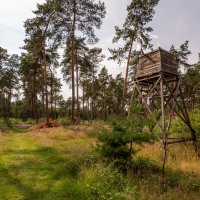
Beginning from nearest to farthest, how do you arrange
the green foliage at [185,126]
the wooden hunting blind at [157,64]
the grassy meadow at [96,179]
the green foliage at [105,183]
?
the green foliage at [105,183] < the grassy meadow at [96,179] < the wooden hunting blind at [157,64] < the green foliage at [185,126]

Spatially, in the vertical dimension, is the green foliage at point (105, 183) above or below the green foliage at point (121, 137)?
below

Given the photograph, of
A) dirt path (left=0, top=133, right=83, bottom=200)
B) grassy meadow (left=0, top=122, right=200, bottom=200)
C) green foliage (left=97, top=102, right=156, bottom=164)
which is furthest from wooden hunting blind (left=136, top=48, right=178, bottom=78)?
dirt path (left=0, top=133, right=83, bottom=200)

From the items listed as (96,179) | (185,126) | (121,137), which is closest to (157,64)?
(185,126)

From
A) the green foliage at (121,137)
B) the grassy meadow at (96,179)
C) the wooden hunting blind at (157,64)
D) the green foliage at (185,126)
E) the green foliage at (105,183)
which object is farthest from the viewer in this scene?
the green foliage at (185,126)

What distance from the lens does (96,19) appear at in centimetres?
2698

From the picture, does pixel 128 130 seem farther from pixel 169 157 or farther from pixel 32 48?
pixel 32 48

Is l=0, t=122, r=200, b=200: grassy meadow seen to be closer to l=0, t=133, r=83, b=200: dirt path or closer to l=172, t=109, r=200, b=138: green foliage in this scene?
l=0, t=133, r=83, b=200: dirt path

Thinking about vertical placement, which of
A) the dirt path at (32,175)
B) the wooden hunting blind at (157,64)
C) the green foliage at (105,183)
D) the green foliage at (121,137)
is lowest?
the dirt path at (32,175)

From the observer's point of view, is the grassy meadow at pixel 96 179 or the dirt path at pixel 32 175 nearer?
the grassy meadow at pixel 96 179

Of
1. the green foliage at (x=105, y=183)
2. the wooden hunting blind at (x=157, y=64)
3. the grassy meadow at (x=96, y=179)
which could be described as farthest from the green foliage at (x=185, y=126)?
the green foliage at (x=105, y=183)

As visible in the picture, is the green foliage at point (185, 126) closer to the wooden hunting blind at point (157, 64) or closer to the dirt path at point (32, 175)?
the wooden hunting blind at point (157, 64)

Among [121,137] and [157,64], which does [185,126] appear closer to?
[157,64]

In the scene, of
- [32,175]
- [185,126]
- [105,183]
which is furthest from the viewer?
[185,126]

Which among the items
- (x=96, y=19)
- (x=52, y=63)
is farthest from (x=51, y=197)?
(x=52, y=63)
